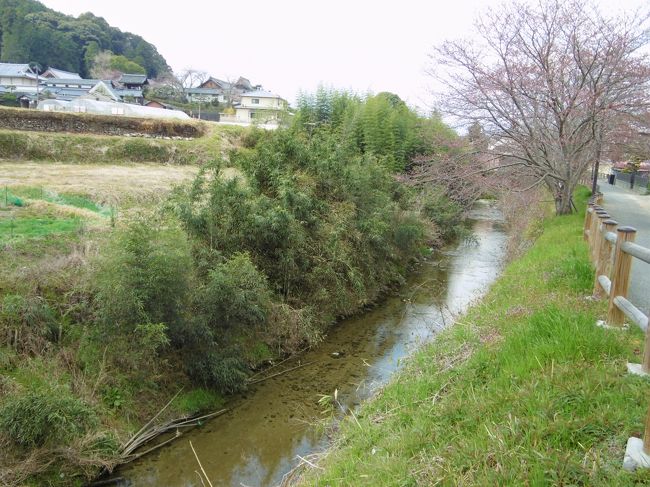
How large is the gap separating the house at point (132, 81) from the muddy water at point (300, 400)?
55.6 m

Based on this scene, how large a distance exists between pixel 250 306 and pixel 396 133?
56.5ft

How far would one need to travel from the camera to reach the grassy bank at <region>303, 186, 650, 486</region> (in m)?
3.13

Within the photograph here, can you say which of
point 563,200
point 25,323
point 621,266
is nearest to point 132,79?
point 563,200

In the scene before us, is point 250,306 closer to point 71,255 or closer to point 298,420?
point 298,420

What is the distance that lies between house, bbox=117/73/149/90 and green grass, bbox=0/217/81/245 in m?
54.2

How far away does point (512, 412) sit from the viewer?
12.2 feet

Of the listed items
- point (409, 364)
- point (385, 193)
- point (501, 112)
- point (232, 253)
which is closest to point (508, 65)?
point (501, 112)

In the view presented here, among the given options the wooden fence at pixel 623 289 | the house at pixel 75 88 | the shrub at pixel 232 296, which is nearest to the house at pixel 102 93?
the house at pixel 75 88

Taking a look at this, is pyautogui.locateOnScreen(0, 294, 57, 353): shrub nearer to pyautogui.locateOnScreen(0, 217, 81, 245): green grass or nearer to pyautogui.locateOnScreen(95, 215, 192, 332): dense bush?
pyautogui.locateOnScreen(95, 215, 192, 332): dense bush

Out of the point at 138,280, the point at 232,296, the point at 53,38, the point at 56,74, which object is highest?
the point at 53,38

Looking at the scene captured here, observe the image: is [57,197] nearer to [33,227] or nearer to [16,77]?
[33,227]

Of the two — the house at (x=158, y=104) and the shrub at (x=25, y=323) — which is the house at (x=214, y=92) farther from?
the shrub at (x=25, y=323)

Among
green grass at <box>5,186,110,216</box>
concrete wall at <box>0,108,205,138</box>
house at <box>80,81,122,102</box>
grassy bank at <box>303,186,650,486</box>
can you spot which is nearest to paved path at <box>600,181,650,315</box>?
grassy bank at <box>303,186,650,486</box>

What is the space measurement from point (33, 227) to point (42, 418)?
21.0ft
